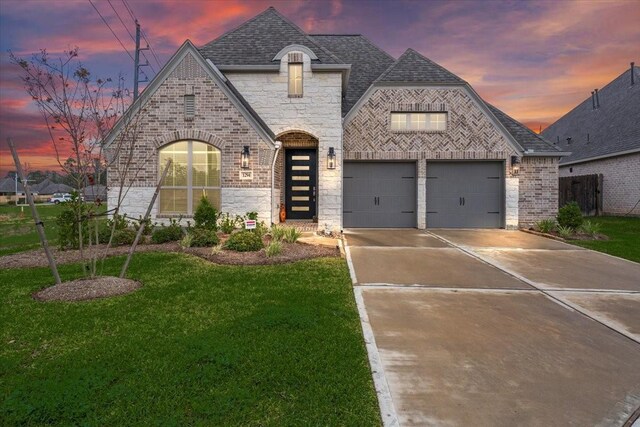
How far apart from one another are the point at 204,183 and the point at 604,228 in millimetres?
16779

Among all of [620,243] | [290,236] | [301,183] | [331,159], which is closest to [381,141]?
[331,159]

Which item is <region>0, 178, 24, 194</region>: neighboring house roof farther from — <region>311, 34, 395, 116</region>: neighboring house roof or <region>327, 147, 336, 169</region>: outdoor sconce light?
<region>327, 147, 336, 169</region>: outdoor sconce light

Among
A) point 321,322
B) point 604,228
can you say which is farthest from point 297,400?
point 604,228

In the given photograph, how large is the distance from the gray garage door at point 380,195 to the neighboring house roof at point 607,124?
14.0m

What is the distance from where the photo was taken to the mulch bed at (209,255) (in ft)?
26.5

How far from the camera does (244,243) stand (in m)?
9.16

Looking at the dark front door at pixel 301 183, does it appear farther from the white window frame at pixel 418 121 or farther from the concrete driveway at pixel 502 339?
the concrete driveway at pixel 502 339

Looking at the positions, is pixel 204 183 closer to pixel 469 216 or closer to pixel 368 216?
pixel 368 216

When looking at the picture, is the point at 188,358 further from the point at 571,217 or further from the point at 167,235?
the point at 571,217

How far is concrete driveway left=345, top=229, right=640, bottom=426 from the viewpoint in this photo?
9.60 feet

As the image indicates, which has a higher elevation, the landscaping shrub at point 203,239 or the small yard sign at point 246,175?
the small yard sign at point 246,175

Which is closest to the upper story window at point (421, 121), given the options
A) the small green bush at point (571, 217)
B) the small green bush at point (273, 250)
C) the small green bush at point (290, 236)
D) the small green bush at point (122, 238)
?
the small green bush at point (571, 217)

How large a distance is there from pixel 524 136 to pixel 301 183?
386 inches

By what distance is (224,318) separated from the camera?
4.68 m
